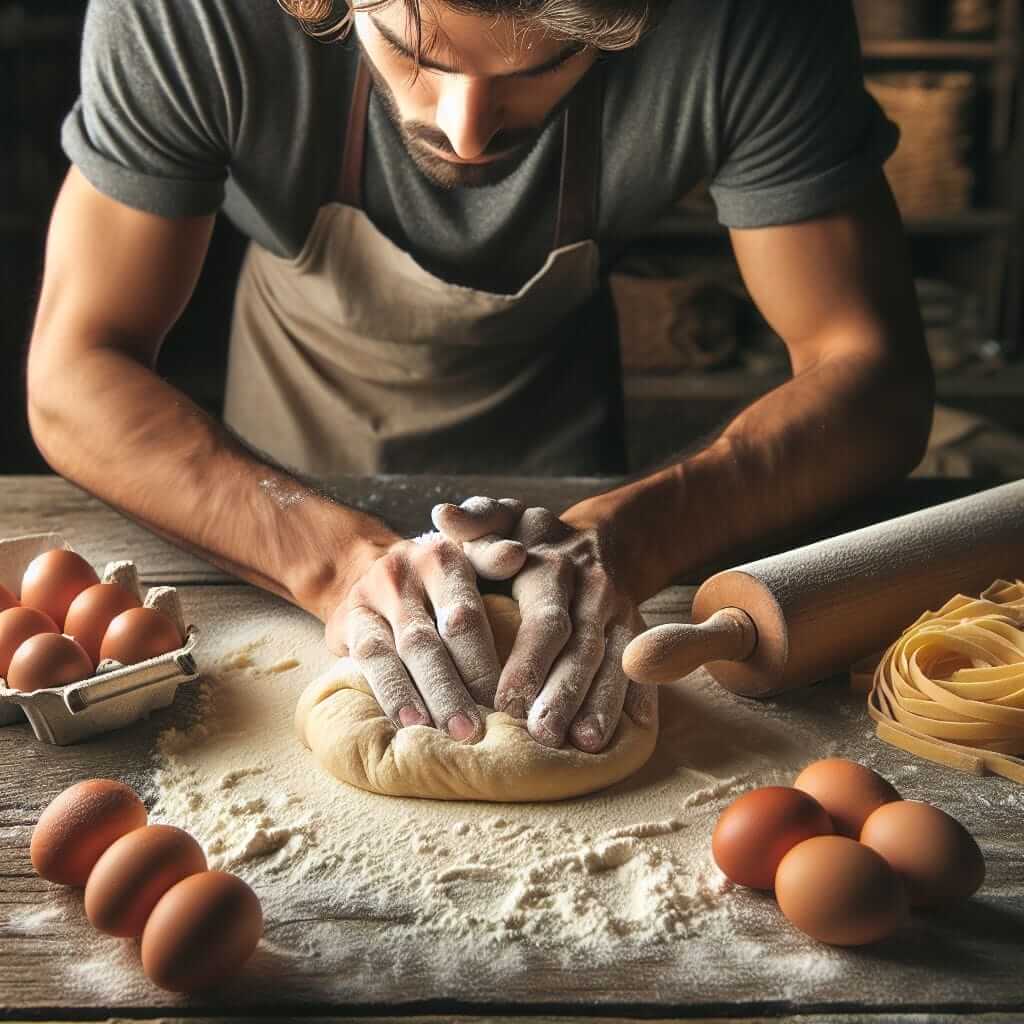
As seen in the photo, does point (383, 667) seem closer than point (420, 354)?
Yes

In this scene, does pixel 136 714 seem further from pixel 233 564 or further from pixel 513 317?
pixel 513 317

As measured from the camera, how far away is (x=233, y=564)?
1.49 metres

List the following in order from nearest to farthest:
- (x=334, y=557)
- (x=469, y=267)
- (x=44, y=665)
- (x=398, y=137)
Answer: (x=44, y=665), (x=334, y=557), (x=398, y=137), (x=469, y=267)

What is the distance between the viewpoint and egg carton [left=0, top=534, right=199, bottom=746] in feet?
3.68

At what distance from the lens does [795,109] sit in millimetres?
1672

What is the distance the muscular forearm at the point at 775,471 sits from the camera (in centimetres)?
145

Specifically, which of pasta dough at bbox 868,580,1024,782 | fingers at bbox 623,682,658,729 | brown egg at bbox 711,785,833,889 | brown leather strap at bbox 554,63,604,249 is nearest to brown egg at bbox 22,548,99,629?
fingers at bbox 623,682,658,729

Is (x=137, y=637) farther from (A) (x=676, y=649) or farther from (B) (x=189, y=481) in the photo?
(A) (x=676, y=649)

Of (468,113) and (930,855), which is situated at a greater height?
(468,113)

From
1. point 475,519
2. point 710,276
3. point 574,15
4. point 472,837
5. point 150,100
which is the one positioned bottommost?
point 710,276

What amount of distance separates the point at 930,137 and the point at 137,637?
3146 mm

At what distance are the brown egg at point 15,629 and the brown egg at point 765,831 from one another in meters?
0.70

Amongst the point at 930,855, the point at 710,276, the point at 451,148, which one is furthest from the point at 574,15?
the point at 710,276

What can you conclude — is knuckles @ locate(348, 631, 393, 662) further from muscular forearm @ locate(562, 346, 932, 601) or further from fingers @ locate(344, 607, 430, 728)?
muscular forearm @ locate(562, 346, 932, 601)
